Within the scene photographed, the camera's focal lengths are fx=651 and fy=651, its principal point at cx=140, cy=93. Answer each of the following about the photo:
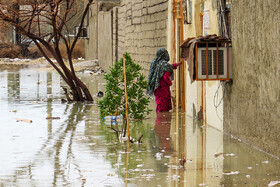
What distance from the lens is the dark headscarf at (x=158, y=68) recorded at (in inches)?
540

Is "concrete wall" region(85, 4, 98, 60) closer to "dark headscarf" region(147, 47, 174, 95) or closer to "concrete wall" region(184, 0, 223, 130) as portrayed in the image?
"dark headscarf" region(147, 47, 174, 95)

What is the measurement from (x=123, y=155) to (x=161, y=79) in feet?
17.5

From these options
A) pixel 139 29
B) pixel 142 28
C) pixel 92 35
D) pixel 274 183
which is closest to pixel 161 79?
pixel 142 28

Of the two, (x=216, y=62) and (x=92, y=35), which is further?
(x=92, y=35)

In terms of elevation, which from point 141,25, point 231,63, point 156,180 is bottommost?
point 156,180

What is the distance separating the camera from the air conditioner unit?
34.0 ft

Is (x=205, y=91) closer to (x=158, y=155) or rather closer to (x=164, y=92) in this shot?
(x=164, y=92)

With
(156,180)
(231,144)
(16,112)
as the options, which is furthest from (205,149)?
(16,112)

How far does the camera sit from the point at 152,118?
1305 centimetres

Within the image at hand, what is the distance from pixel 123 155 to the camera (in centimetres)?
870

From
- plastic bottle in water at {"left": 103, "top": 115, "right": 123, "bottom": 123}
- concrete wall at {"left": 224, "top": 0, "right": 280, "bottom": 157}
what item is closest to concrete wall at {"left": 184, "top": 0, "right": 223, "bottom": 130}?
concrete wall at {"left": 224, "top": 0, "right": 280, "bottom": 157}

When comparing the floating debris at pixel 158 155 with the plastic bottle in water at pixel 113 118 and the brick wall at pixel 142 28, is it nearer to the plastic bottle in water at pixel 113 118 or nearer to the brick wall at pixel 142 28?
the plastic bottle in water at pixel 113 118

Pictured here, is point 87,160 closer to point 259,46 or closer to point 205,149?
point 205,149

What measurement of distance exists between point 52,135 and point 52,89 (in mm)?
10202
